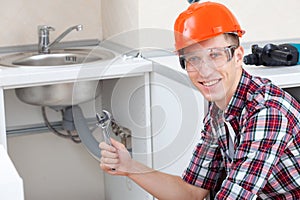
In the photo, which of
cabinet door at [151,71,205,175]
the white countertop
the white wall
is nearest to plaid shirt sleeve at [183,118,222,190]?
cabinet door at [151,71,205,175]

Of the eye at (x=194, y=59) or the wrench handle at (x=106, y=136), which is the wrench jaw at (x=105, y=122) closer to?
the wrench handle at (x=106, y=136)

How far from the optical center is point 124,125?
186 centimetres

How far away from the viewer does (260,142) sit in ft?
5.41

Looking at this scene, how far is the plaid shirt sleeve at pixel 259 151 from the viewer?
1643 millimetres

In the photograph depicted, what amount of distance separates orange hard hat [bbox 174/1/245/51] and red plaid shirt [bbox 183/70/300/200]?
16 centimetres

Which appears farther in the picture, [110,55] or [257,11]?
[257,11]

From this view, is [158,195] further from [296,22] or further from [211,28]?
[296,22]

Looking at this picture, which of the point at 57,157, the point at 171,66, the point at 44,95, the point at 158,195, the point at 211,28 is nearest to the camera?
the point at 211,28

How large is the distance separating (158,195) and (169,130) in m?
0.22

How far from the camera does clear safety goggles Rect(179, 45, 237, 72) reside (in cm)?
163

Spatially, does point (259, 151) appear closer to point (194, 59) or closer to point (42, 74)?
point (194, 59)

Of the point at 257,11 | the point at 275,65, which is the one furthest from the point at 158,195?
the point at 257,11

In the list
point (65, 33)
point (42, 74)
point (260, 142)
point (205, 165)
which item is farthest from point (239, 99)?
point (65, 33)

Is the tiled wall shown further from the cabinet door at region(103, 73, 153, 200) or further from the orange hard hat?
the orange hard hat
